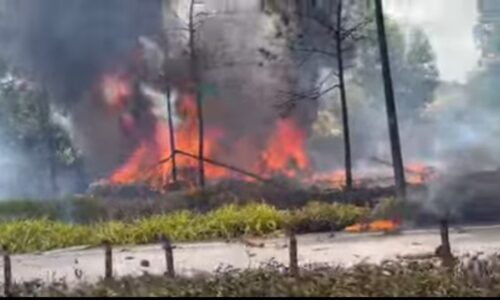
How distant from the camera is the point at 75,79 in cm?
1527

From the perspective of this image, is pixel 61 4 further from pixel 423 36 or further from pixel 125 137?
pixel 423 36

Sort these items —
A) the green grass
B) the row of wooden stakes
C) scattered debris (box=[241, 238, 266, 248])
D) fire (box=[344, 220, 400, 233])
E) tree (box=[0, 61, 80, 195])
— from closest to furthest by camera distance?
1. the row of wooden stakes
2. scattered debris (box=[241, 238, 266, 248])
3. the green grass
4. fire (box=[344, 220, 400, 233])
5. tree (box=[0, 61, 80, 195])

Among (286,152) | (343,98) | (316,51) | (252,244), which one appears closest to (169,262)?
(252,244)

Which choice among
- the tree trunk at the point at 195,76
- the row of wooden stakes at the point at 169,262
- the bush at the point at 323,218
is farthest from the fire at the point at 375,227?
the row of wooden stakes at the point at 169,262

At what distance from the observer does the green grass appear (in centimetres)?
1334

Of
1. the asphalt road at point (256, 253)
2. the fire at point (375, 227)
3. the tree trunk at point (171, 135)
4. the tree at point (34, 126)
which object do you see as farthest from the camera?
the tree at point (34, 126)

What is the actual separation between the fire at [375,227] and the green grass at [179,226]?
0.13 meters

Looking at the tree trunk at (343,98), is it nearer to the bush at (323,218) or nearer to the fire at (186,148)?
the fire at (186,148)

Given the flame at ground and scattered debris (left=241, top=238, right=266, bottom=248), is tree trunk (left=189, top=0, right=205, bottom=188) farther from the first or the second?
scattered debris (left=241, top=238, right=266, bottom=248)

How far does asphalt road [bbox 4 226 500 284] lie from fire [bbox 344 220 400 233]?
25 cm

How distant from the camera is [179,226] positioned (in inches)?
536

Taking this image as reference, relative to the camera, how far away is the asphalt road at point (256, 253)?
11.0m

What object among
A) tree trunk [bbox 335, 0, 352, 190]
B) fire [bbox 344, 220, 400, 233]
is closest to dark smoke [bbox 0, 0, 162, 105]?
tree trunk [bbox 335, 0, 352, 190]

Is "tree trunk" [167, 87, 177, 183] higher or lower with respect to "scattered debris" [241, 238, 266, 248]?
higher
